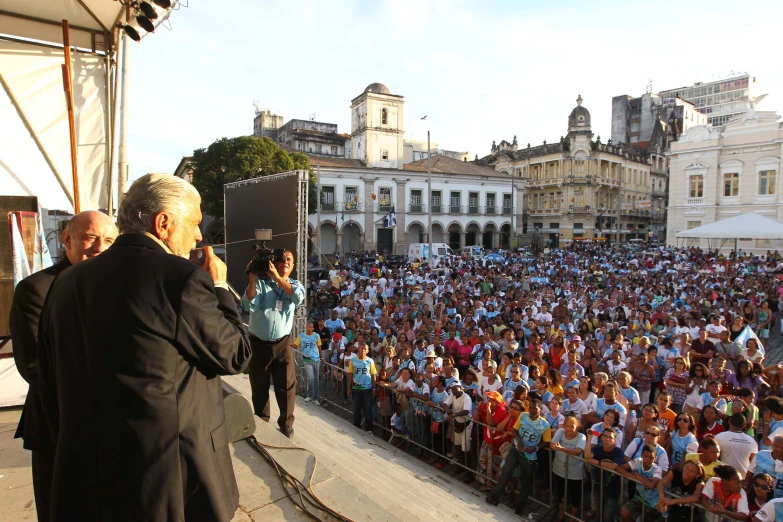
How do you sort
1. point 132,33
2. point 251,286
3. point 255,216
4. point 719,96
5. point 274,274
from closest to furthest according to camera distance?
point 274,274 < point 251,286 < point 132,33 < point 255,216 < point 719,96

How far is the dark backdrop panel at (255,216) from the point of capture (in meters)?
7.65

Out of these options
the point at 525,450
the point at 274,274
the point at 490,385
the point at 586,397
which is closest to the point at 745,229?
the point at 586,397

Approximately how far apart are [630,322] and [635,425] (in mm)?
4767

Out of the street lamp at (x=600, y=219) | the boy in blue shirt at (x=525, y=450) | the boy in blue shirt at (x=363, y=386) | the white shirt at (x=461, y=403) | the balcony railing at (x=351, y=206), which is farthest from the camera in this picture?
the street lamp at (x=600, y=219)

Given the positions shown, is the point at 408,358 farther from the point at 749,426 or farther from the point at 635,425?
the point at 749,426

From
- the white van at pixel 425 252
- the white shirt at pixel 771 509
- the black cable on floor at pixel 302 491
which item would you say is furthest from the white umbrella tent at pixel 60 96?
the white van at pixel 425 252

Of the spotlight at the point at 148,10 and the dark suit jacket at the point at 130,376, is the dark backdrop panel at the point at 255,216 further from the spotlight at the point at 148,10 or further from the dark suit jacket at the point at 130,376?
the dark suit jacket at the point at 130,376

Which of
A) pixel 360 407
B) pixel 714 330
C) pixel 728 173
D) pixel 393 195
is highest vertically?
pixel 728 173

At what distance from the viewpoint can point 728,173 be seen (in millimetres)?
33531

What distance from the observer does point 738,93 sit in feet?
213

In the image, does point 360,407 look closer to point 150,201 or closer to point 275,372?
point 275,372

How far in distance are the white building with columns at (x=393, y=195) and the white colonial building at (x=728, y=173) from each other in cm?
1499

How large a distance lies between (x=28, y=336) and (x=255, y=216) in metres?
6.50

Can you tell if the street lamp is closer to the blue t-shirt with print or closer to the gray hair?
the blue t-shirt with print
